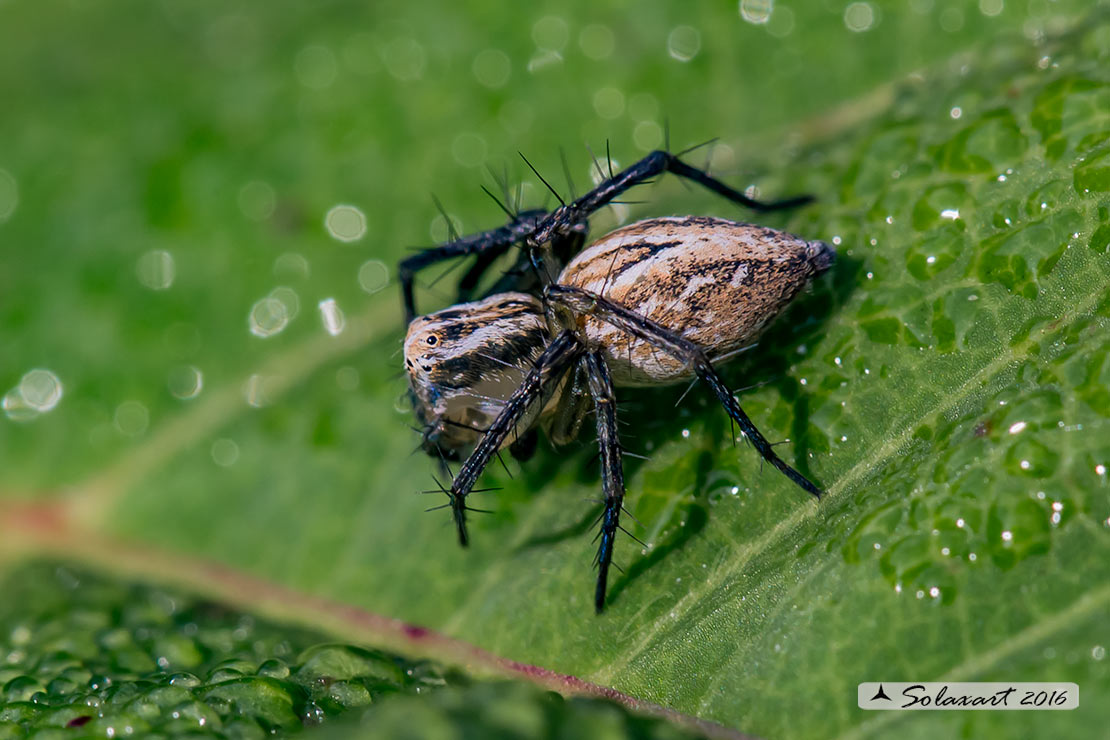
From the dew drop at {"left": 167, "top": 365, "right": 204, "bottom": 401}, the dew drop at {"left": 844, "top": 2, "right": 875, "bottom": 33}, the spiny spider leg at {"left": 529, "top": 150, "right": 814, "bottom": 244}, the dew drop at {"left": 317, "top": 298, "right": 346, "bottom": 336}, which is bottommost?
the dew drop at {"left": 167, "top": 365, "right": 204, "bottom": 401}

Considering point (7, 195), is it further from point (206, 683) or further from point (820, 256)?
point (820, 256)

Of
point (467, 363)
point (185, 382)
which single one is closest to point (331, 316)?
point (185, 382)

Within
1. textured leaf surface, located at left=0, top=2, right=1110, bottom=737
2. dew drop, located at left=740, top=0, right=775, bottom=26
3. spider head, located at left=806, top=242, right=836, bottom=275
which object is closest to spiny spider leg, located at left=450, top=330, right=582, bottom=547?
textured leaf surface, located at left=0, top=2, right=1110, bottom=737

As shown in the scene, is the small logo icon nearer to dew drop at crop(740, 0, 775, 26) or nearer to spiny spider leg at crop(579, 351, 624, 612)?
spiny spider leg at crop(579, 351, 624, 612)

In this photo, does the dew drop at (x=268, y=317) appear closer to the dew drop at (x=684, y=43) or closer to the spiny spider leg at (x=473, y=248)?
the spiny spider leg at (x=473, y=248)

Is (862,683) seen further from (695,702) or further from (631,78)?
(631,78)

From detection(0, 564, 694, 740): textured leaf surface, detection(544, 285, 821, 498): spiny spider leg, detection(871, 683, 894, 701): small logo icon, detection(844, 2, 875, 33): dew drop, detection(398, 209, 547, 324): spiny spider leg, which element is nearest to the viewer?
detection(0, 564, 694, 740): textured leaf surface

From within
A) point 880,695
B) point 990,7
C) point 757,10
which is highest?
point 990,7

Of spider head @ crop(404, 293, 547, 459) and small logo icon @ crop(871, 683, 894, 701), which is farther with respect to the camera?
spider head @ crop(404, 293, 547, 459)

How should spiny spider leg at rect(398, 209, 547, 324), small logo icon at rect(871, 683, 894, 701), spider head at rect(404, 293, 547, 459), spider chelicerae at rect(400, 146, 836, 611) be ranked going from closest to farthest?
1. small logo icon at rect(871, 683, 894, 701)
2. spider chelicerae at rect(400, 146, 836, 611)
3. spider head at rect(404, 293, 547, 459)
4. spiny spider leg at rect(398, 209, 547, 324)
